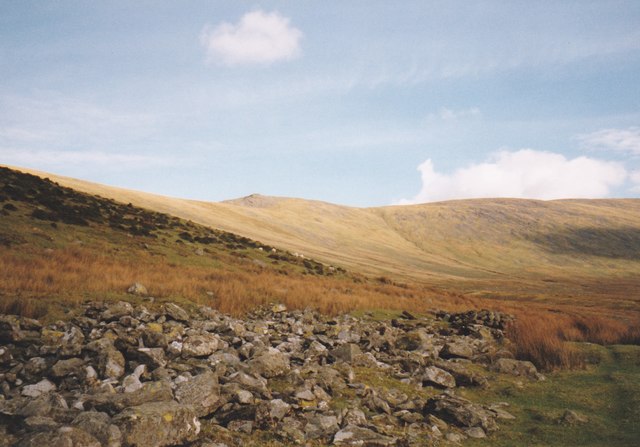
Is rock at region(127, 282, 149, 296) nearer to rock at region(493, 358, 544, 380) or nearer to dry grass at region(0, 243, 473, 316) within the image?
dry grass at region(0, 243, 473, 316)

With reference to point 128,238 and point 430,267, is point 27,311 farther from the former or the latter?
point 430,267

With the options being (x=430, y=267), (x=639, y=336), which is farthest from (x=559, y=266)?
(x=639, y=336)

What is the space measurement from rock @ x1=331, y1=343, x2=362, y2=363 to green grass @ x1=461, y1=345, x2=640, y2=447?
2.92 metres

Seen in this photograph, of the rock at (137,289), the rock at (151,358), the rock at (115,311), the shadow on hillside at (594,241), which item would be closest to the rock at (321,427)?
the rock at (151,358)

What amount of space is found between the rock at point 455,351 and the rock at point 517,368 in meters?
1.32

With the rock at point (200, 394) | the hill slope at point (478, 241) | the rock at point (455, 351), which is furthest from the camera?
the hill slope at point (478, 241)

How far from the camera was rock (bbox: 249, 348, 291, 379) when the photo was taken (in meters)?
8.84

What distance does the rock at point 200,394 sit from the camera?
6719 millimetres

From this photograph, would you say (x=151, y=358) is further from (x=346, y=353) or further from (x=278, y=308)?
(x=278, y=308)

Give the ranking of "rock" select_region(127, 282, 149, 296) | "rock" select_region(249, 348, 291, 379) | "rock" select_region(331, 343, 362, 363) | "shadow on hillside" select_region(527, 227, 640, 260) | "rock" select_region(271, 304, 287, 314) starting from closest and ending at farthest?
"rock" select_region(249, 348, 291, 379) < "rock" select_region(331, 343, 362, 363) < "rock" select_region(127, 282, 149, 296) < "rock" select_region(271, 304, 287, 314) < "shadow on hillside" select_region(527, 227, 640, 260)

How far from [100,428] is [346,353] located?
702 cm

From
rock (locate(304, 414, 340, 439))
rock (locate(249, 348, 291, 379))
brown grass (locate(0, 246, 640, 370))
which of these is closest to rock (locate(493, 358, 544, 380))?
brown grass (locate(0, 246, 640, 370))

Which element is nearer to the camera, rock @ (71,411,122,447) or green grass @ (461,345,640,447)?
rock @ (71,411,122,447)

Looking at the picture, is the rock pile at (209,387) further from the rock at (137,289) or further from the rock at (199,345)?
the rock at (137,289)
